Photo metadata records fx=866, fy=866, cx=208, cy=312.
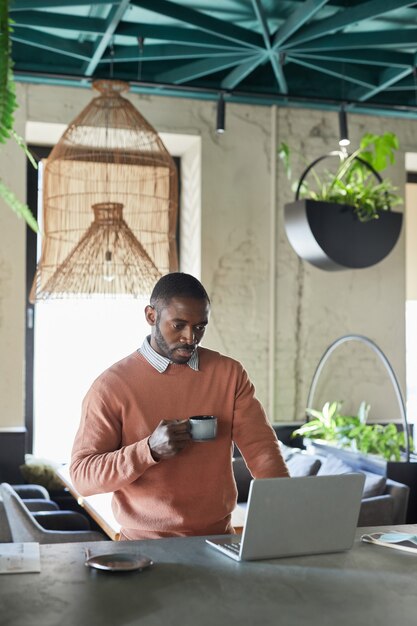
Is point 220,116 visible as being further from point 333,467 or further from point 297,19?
point 333,467

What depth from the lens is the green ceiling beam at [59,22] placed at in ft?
17.6

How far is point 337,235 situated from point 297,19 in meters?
1.40

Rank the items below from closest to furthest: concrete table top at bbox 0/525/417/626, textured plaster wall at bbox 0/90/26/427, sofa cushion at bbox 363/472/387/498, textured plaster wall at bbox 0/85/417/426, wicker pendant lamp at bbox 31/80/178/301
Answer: concrete table top at bbox 0/525/417/626
sofa cushion at bbox 363/472/387/498
wicker pendant lamp at bbox 31/80/178/301
textured plaster wall at bbox 0/90/26/427
textured plaster wall at bbox 0/85/417/426

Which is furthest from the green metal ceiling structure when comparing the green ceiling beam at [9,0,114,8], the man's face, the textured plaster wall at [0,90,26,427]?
the man's face

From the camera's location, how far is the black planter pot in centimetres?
565

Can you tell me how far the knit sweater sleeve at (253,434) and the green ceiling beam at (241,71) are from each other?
3429mm

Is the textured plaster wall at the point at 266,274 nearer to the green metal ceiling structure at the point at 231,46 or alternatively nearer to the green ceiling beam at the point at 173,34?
the green metal ceiling structure at the point at 231,46

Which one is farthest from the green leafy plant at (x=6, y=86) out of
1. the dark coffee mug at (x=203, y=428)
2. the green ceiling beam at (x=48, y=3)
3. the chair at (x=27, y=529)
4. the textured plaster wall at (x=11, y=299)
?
the textured plaster wall at (x=11, y=299)

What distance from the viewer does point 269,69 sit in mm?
6762

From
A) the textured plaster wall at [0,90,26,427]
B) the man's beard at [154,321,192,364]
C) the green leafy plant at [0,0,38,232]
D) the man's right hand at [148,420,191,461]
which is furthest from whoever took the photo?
the textured plaster wall at [0,90,26,427]

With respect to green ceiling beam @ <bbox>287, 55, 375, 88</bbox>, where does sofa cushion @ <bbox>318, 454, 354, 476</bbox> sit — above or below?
below

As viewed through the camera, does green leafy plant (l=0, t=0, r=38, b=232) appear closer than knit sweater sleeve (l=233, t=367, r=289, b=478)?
Yes

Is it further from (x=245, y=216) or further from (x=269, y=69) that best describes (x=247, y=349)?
(x=269, y=69)

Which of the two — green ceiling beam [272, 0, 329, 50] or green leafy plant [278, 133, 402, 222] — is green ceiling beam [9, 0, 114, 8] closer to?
green ceiling beam [272, 0, 329, 50]
